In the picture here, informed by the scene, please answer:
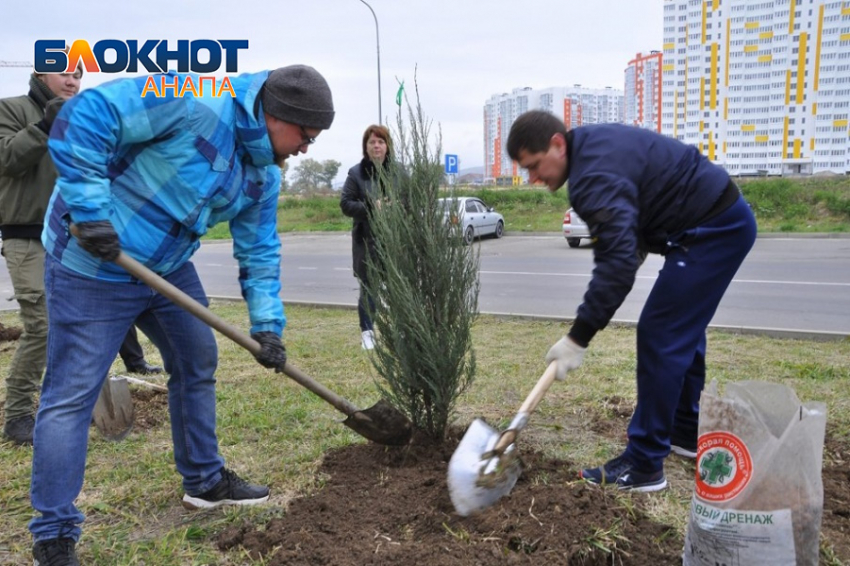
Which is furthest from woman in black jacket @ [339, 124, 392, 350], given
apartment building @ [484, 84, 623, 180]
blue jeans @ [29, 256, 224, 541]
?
apartment building @ [484, 84, 623, 180]

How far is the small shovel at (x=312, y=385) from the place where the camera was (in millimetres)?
2449

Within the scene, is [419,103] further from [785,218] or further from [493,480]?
[785,218]

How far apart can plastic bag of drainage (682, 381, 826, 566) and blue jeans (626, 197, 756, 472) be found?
0.71m

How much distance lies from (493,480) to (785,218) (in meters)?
23.9

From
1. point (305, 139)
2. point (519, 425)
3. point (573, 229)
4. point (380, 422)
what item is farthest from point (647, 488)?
point (573, 229)

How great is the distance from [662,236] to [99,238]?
88.3 inches

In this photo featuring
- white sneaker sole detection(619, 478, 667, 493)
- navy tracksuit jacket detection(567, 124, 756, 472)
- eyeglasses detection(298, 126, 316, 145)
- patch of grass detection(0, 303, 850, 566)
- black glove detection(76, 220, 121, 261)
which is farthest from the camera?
white sneaker sole detection(619, 478, 667, 493)

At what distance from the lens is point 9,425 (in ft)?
12.7

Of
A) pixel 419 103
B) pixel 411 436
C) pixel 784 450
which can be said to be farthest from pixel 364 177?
pixel 784 450

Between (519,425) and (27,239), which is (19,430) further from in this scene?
(519,425)

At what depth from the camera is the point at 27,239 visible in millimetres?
3938

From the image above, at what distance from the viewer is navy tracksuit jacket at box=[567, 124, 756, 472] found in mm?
2668

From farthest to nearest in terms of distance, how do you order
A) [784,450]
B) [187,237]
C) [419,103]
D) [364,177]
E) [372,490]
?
[364,177]
[419,103]
[372,490]
[187,237]
[784,450]

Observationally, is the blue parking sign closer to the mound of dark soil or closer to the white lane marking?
the mound of dark soil
